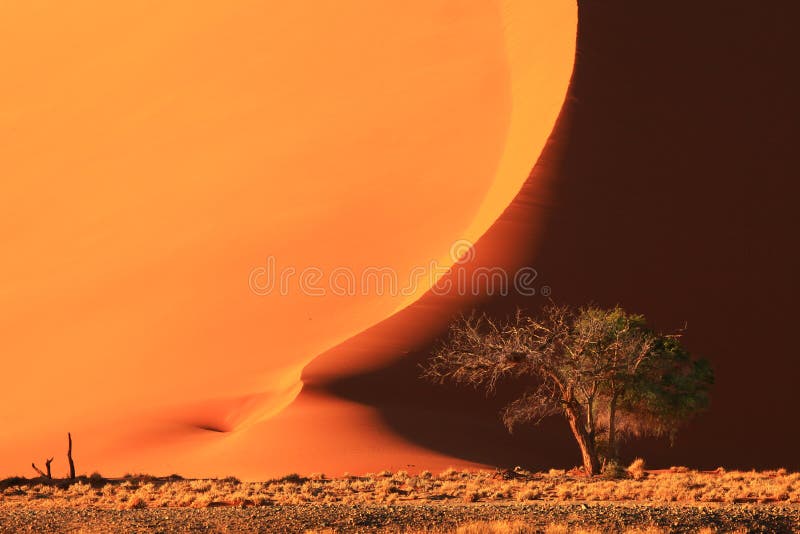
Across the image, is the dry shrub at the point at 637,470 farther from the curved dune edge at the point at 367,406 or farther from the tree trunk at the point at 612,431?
the curved dune edge at the point at 367,406

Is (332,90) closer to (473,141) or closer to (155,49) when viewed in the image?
(473,141)

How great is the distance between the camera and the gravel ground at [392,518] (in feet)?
44.7

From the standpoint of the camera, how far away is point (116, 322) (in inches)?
1261

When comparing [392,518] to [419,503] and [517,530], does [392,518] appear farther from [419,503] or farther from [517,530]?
[419,503]

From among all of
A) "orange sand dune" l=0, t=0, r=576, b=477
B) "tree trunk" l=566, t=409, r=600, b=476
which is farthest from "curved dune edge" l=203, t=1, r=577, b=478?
"tree trunk" l=566, t=409, r=600, b=476

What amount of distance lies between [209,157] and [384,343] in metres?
14.3

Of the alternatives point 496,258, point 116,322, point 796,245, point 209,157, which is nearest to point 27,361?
point 116,322

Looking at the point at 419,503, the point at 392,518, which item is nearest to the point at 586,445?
the point at 419,503

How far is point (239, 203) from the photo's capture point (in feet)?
116

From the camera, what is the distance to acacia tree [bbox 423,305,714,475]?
22094mm

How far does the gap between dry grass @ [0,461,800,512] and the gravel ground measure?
4.98 feet

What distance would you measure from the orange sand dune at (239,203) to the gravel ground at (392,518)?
8.25m

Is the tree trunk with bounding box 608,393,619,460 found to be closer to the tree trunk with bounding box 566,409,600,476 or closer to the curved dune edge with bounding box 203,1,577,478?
the tree trunk with bounding box 566,409,600,476

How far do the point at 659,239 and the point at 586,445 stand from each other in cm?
811
